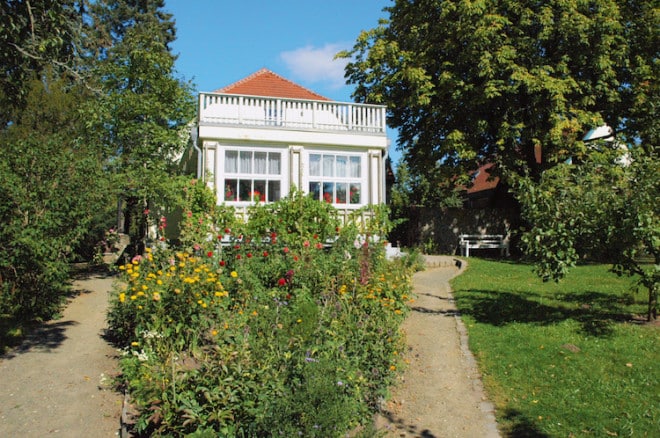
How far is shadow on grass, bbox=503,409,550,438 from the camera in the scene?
5.21 m

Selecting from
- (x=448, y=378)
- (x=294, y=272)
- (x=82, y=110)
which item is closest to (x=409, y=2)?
(x=82, y=110)

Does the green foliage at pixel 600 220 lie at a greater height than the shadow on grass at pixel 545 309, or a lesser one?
greater

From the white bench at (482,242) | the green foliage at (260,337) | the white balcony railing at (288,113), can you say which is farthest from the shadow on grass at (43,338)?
the white bench at (482,242)

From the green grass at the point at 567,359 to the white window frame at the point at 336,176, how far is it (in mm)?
4839

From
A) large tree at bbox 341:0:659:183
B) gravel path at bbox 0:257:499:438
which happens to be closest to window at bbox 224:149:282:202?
gravel path at bbox 0:257:499:438

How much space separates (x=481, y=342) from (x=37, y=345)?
6.65 m

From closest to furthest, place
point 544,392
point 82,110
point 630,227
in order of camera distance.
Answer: point 544,392 < point 630,227 < point 82,110

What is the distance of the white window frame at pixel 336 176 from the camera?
49.4ft

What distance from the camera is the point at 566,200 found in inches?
331

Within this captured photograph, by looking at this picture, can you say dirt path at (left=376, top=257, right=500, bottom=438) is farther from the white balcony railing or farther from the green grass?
the white balcony railing

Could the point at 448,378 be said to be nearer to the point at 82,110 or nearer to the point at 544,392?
the point at 544,392

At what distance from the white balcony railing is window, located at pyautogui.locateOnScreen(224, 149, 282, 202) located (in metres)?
0.87

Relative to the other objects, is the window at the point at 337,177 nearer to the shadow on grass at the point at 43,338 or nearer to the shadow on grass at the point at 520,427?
the shadow on grass at the point at 43,338

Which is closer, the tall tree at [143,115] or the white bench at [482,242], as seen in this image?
the tall tree at [143,115]
